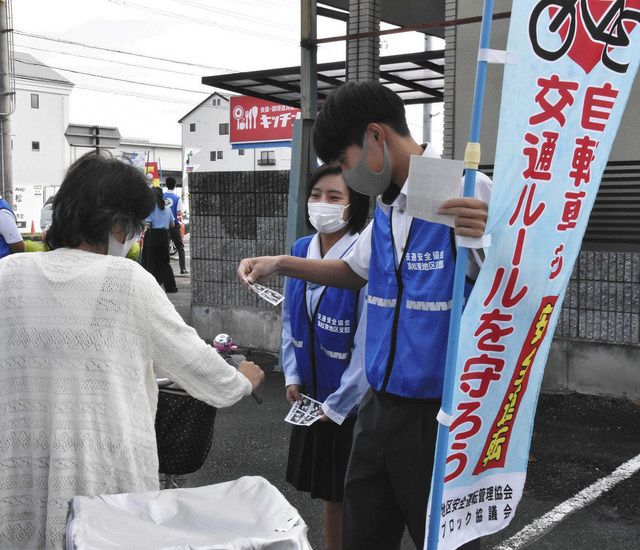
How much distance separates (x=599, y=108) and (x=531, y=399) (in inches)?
33.7

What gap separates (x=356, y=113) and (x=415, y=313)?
0.66 m

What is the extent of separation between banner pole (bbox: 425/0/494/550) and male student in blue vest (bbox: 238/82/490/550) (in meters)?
0.23

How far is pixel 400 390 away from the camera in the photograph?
2.45 metres

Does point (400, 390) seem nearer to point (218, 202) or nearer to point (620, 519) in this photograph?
point (620, 519)

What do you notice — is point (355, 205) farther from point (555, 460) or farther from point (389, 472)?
point (555, 460)

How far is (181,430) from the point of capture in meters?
2.77

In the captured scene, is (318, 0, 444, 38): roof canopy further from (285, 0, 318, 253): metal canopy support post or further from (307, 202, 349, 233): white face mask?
(307, 202, 349, 233): white face mask

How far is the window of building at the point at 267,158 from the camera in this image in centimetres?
5947

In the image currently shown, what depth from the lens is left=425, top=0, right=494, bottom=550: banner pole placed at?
207cm

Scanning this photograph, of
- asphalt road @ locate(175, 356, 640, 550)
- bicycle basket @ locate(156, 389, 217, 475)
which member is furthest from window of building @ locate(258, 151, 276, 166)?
bicycle basket @ locate(156, 389, 217, 475)

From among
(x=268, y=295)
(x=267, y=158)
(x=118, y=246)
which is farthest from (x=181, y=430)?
(x=267, y=158)

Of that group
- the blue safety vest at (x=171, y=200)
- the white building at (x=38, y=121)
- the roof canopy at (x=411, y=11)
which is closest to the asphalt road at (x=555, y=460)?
the roof canopy at (x=411, y=11)

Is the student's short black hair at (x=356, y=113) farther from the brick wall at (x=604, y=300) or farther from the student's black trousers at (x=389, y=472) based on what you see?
the brick wall at (x=604, y=300)

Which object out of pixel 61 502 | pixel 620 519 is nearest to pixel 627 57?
pixel 61 502
